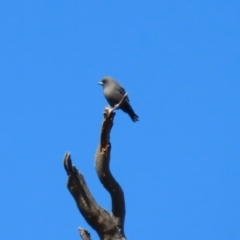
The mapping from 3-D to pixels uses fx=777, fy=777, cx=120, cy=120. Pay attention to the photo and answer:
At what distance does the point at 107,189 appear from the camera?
10641 millimetres

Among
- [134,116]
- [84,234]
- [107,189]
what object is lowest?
[84,234]

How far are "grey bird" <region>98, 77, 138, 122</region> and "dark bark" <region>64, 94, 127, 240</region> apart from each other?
14.0 ft

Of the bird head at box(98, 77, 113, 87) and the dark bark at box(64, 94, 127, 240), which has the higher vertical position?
the bird head at box(98, 77, 113, 87)

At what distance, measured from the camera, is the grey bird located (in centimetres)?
1516

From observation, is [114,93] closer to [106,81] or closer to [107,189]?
[106,81]

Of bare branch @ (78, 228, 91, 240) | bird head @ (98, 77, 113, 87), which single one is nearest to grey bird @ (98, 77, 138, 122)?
bird head @ (98, 77, 113, 87)

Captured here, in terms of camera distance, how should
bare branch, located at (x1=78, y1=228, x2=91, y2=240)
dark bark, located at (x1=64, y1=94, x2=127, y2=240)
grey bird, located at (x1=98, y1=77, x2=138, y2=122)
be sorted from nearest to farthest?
bare branch, located at (x1=78, y1=228, x2=91, y2=240)
dark bark, located at (x1=64, y1=94, x2=127, y2=240)
grey bird, located at (x1=98, y1=77, x2=138, y2=122)

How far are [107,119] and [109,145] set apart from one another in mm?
376

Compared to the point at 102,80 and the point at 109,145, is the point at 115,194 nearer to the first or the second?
the point at 109,145

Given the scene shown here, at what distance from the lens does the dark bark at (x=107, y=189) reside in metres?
10.2

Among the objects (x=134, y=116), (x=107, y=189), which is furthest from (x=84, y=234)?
(x=134, y=116)

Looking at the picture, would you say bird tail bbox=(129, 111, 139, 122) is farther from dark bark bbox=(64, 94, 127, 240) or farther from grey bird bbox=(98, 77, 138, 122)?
dark bark bbox=(64, 94, 127, 240)

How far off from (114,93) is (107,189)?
5.25 meters

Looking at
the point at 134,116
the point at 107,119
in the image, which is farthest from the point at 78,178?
the point at 134,116
